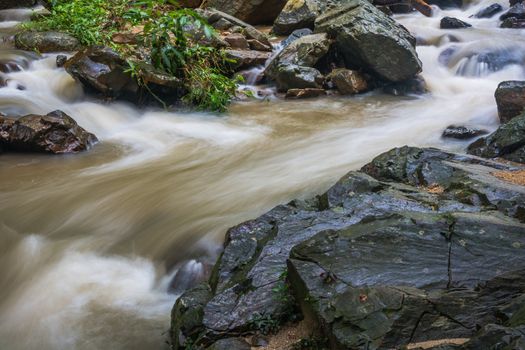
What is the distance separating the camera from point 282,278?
3033 millimetres

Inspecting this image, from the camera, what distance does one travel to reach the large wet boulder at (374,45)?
30.2ft

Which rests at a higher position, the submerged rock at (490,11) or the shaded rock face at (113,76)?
the submerged rock at (490,11)

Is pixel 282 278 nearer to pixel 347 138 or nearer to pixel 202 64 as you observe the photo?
pixel 347 138

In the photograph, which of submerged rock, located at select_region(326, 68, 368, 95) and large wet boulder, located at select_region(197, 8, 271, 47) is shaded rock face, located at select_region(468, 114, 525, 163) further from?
large wet boulder, located at select_region(197, 8, 271, 47)

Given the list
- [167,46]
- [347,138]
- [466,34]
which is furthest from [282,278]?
[466,34]

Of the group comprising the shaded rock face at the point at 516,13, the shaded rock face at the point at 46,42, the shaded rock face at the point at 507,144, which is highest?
the shaded rock face at the point at 516,13

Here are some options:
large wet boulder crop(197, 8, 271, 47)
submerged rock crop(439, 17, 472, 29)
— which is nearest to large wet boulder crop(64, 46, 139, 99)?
large wet boulder crop(197, 8, 271, 47)

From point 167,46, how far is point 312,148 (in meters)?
3.28

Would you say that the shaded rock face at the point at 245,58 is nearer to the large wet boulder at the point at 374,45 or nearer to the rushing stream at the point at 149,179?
the rushing stream at the point at 149,179

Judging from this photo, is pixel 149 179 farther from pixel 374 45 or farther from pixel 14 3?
pixel 14 3

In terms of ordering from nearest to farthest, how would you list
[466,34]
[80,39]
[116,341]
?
1. [116,341]
2. [80,39]
3. [466,34]

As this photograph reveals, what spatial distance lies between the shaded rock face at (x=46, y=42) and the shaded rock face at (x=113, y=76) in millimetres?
1502

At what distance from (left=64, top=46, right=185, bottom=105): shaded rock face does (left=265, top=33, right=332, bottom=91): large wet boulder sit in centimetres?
200

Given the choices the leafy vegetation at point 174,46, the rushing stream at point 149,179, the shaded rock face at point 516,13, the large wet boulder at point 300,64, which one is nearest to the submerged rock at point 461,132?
the rushing stream at point 149,179
